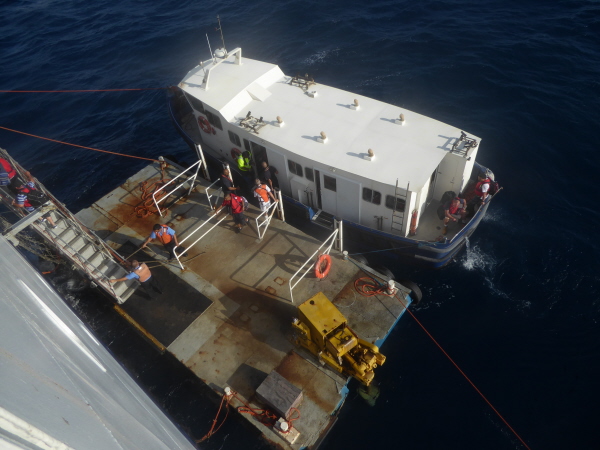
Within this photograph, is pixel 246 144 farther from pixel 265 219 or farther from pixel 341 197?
pixel 341 197

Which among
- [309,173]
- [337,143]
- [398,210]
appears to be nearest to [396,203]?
[398,210]


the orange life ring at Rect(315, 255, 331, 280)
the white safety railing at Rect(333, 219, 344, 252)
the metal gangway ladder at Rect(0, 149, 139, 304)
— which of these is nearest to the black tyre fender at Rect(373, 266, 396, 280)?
the white safety railing at Rect(333, 219, 344, 252)

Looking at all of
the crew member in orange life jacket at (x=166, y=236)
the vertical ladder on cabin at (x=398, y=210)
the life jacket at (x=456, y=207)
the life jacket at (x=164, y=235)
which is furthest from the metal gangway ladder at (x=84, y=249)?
the life jacket at (x=456, y=207)

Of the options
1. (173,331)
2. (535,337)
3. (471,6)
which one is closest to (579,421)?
(535,337)

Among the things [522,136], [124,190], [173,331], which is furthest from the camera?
[522,136]

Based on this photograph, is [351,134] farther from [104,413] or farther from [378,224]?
[104,413]

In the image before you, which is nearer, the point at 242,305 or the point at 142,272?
the point at 142,272

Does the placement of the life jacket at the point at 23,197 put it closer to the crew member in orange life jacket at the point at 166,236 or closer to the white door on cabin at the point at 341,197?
the crew member in orange life jacket at the point at 166,236
